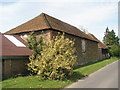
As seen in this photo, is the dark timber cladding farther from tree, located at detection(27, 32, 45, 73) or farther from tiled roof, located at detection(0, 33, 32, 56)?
tiled roof, located at detection(0, 33, 32, 56)

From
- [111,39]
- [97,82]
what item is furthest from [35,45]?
[111,39]

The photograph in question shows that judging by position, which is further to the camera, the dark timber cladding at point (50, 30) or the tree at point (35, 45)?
the dark timber cladding at point (50, 30)

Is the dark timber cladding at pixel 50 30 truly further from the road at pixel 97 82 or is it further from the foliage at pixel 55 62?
the road at pixel 97 82

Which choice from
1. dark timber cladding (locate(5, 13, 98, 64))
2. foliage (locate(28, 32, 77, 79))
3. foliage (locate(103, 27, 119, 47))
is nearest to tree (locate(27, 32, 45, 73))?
foliage (locate(28, 32, 77, 79))

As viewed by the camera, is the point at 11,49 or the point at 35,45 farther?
the point at 35,45

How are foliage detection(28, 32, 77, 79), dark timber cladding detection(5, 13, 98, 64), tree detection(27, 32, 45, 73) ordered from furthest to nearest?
dark timber cladding detection(5, 13, 98, 64) → tree detection(27, 32, 45, 73) → foliage detection(28, 32, 77, 79)

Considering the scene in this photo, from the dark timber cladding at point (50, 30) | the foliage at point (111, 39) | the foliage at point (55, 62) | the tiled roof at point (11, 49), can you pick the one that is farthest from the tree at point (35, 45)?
the foliage at point (111, 39)

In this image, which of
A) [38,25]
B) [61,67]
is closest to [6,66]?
[61,67]

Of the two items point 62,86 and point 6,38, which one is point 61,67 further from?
point 6,38

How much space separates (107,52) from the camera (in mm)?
52125

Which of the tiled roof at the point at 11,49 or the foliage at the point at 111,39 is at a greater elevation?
the foliage at the point at 111,39

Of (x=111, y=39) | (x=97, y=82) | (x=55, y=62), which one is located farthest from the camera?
(x=111, y=39)

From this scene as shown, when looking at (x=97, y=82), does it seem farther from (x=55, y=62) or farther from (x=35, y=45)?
(x=35, y=45)

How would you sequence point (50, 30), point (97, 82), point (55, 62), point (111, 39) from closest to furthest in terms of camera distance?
point (97, 82) < point (55, 62) < point (50, 30) < point (111, 39)
